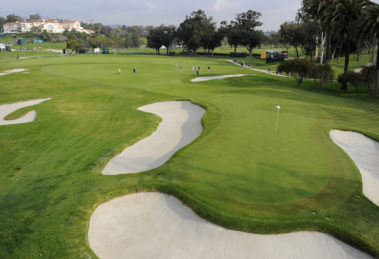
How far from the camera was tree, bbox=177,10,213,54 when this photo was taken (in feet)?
420

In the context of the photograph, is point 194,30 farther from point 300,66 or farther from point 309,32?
point 300,66

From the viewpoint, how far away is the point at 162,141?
2045 centimetres

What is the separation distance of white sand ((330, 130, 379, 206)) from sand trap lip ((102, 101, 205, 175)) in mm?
10564

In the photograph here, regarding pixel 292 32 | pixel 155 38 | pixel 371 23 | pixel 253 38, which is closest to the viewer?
Answer: pixel 371 23

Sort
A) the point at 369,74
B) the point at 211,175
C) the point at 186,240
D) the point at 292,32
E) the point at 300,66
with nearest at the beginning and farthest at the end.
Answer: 1. the point at 186,240
2. the point at 211,175
3. the point at 369,74
4. the point at 300,66
5. the point at 292,32

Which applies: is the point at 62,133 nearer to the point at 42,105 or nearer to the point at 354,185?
the point at 42,105

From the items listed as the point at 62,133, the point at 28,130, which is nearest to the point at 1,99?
the point at 28,130

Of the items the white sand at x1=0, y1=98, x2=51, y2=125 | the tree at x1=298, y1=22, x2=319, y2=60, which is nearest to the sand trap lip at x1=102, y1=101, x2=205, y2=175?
the white sand at x1=0, y1=98, x2=51, y2=125

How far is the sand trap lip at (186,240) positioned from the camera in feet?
29.8

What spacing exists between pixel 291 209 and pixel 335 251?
201 centimetres

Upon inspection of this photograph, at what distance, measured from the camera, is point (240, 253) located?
29.7ft

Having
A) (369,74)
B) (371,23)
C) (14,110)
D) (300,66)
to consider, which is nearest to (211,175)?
(14,110)

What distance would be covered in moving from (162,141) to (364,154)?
13876 mm

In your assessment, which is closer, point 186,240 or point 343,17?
point 186,240
